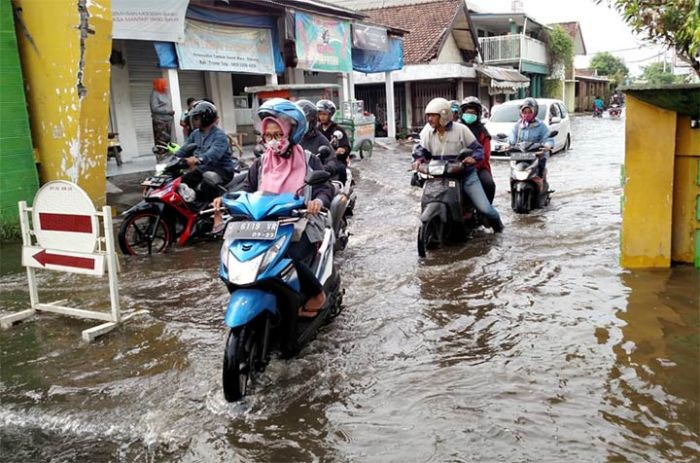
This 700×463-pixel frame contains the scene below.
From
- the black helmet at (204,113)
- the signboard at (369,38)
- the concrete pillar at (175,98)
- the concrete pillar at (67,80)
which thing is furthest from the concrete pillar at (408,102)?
the black helmet at (204,113)

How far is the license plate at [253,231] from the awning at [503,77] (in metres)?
26.7

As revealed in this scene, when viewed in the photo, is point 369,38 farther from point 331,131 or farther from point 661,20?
point 661,20

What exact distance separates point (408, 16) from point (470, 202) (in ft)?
82.5

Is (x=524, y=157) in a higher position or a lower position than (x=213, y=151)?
lower

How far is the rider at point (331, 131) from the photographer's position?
809cm

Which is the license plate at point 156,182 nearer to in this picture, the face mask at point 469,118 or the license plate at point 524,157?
the face mask at point 469,118

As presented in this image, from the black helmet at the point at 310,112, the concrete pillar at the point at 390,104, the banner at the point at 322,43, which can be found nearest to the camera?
the black helmet at the point at 310,112

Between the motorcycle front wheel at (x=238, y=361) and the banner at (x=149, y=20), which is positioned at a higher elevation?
the banner at (x=149, y=20)

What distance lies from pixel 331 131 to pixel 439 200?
2145mm

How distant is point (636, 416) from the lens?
333cm

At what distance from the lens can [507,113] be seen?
722 inches

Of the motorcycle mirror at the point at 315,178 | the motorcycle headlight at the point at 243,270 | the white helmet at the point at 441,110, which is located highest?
the white helmet at the point at 441,110

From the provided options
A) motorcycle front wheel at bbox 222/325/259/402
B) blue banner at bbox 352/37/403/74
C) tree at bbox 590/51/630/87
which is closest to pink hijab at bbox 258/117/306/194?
motorcycle front wheel at bbox 222/325/259/402

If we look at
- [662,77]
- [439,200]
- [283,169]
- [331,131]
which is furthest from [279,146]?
[662,77]
